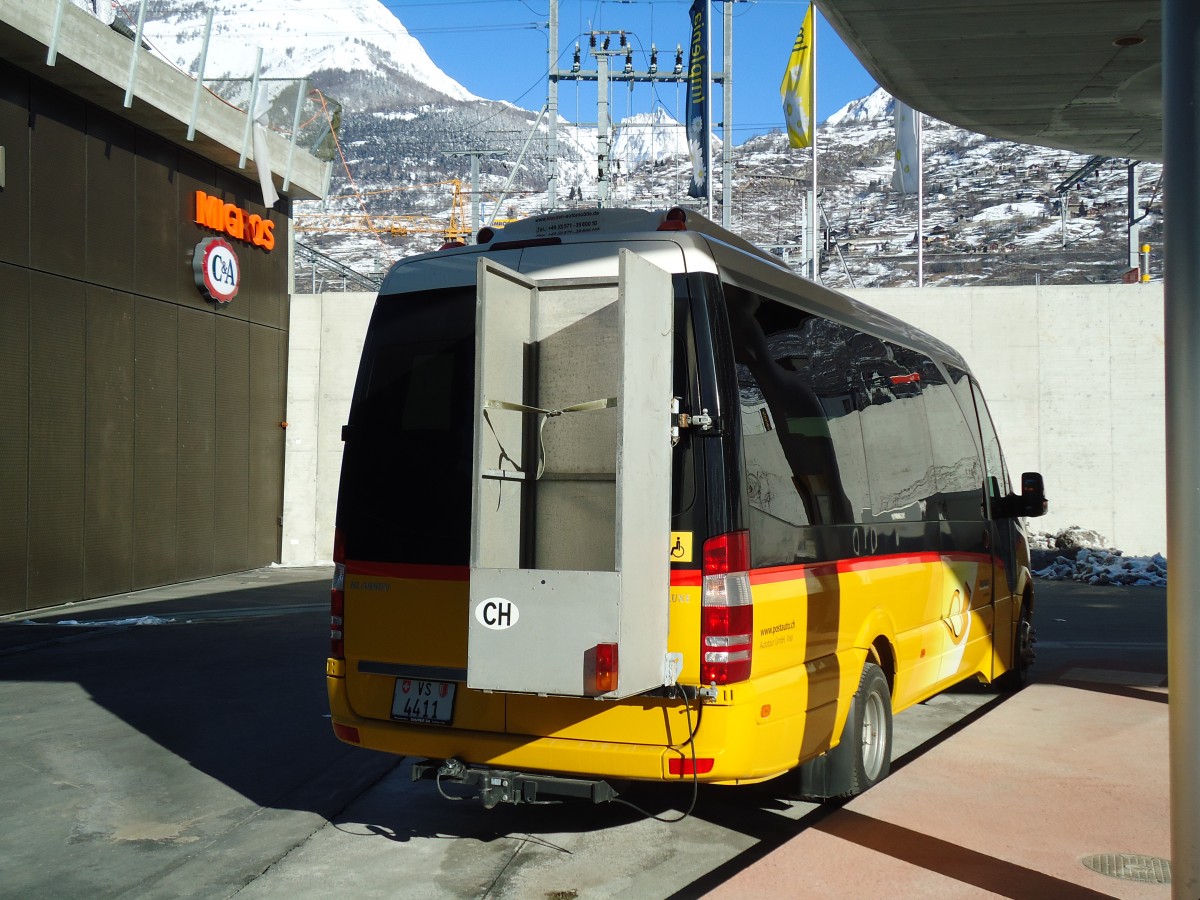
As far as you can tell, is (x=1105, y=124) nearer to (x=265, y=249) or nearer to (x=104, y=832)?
(x=104, y=832)

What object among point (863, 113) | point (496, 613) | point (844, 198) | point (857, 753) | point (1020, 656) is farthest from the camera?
point (863, 113)

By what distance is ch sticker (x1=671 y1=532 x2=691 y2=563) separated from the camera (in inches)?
194

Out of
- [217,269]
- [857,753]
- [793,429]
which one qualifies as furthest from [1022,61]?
[217,269]

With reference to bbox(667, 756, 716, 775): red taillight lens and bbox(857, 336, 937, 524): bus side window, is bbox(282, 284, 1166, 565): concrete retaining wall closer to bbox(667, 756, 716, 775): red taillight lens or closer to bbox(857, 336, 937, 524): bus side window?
bbox(857, 336, 937, 524): bus side window

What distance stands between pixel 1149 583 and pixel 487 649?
55.2 ft

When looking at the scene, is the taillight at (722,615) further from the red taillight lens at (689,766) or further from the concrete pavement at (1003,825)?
the concrete pavement at (1003,825)

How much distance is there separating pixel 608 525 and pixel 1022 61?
5859 millimetres

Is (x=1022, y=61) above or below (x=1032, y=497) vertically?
above

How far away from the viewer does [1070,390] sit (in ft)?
70.6

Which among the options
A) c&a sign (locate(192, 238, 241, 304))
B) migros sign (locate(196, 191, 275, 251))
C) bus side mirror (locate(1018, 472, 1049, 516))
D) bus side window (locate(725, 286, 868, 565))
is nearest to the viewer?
bus side window (locate(725, 286, 868, 565))

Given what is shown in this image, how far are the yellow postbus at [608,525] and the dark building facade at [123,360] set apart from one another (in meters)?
11.1

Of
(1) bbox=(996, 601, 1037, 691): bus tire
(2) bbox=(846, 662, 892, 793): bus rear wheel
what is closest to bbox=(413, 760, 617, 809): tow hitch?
(2) bbox=(846, 662, 892, 793): bus rear wheel

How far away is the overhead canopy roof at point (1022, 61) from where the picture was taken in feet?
26.4

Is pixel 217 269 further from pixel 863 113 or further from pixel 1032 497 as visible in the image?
pixel 863 113
